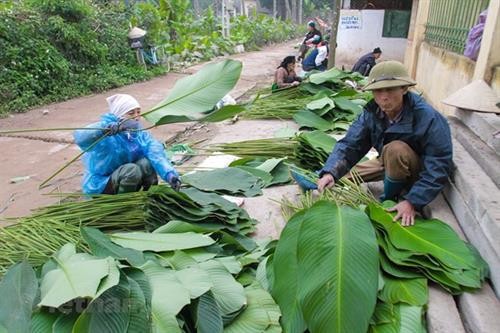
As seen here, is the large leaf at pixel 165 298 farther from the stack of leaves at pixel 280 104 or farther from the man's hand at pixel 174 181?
the stack of leaves at pixel 280 104

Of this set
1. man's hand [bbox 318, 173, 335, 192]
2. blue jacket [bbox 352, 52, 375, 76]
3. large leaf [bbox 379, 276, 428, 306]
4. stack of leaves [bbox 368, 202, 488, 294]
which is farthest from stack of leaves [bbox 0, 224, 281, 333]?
blue jacket [bbox 352, 52, 375, 76]

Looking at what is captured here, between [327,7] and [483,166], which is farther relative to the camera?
[327,7]

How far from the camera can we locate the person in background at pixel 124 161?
8.63 feet

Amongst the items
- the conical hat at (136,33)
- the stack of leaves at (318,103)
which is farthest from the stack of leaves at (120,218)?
the conical hat at (136,33)

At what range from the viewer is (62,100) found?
7.25 metres

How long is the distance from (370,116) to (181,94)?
1.13 meters

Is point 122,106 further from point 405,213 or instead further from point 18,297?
point 405,213

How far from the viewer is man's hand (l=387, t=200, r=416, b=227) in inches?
78.8

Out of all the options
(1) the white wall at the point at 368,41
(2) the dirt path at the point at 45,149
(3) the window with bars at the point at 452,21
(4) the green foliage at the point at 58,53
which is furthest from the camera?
(1) the white wall at the point at 368,41

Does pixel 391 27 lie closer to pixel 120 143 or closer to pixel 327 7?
pixel 120 143

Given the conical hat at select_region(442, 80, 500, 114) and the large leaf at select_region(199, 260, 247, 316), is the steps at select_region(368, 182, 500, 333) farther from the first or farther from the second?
the conical hat at select_region(442, 80, 500, 114)

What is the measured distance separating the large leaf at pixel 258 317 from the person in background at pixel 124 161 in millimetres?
1154

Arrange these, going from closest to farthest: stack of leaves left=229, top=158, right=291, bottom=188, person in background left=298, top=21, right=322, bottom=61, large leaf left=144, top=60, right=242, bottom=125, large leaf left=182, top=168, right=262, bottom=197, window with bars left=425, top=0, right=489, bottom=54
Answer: large leaf left=144, top=60, right=242, bottom=125 → large leaf left=182, top=168, right=262, bottom=197 → stack of leaves left=229, top=158, right=291, bottom=188 → window with bars left=425, top=0, right=489, bottom=54 → person in background left=298, top=21, right=322, bottom=61

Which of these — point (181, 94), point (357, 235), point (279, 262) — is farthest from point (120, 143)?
point (357, 235)
